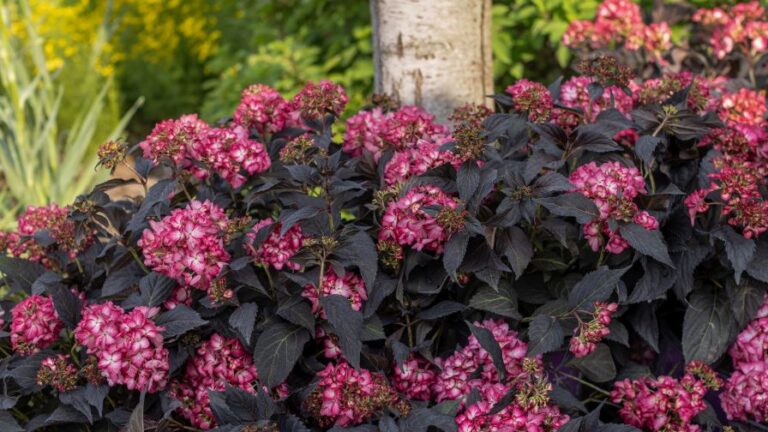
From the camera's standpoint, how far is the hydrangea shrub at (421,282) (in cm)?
176

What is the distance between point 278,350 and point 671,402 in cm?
83

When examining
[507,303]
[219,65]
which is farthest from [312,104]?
[219,65]

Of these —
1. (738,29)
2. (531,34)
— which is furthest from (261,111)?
(531,34)

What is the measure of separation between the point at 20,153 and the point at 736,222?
10.4ft

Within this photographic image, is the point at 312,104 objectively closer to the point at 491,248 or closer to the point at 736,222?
the point at 491,248

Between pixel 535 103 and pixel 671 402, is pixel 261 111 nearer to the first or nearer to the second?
pixel 535 103

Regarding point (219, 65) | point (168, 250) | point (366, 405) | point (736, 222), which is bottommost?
point (219, 65)

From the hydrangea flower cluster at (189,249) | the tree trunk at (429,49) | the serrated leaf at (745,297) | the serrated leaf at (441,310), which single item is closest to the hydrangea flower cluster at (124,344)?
the hydrangea flower cluster at (189,249)

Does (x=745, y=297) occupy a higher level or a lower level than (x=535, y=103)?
lower

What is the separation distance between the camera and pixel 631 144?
2258mm

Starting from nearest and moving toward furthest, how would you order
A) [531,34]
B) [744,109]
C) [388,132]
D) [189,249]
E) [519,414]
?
[519,414] → [189,249] → [388,132] → [744,109] → [531,34]

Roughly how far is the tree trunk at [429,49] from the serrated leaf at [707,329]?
1.14 m

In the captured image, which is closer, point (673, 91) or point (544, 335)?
point (544, 335)

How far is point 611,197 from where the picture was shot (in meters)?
1.83
